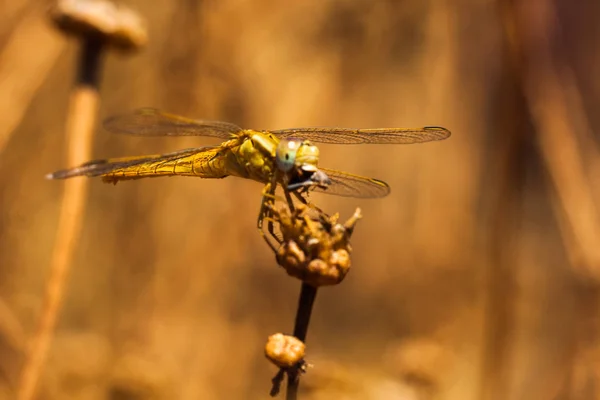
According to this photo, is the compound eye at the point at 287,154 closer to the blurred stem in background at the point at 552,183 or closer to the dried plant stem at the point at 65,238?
the dried plant stem at the point at 65,238

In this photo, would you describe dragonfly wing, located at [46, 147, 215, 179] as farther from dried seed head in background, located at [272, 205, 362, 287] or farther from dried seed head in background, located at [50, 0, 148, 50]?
dried seed head in background, located at [272, 205, 362, 287]

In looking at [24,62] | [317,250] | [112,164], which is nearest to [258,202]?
[24,62]

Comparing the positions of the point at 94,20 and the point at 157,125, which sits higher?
the point at 94,20

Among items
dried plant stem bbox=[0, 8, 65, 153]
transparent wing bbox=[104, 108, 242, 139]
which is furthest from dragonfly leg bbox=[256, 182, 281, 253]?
dried plant stem bbox=[0, 8, 65, 153]

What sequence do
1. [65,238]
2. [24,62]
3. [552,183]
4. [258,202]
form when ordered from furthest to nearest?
[258,202] < [24,62] < [552,183] < [65,238]

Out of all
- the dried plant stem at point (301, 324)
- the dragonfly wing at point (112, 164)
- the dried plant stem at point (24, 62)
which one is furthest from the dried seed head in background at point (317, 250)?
the dried plant stem at point (24, 62)

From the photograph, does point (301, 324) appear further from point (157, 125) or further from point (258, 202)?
point (258, 202)
